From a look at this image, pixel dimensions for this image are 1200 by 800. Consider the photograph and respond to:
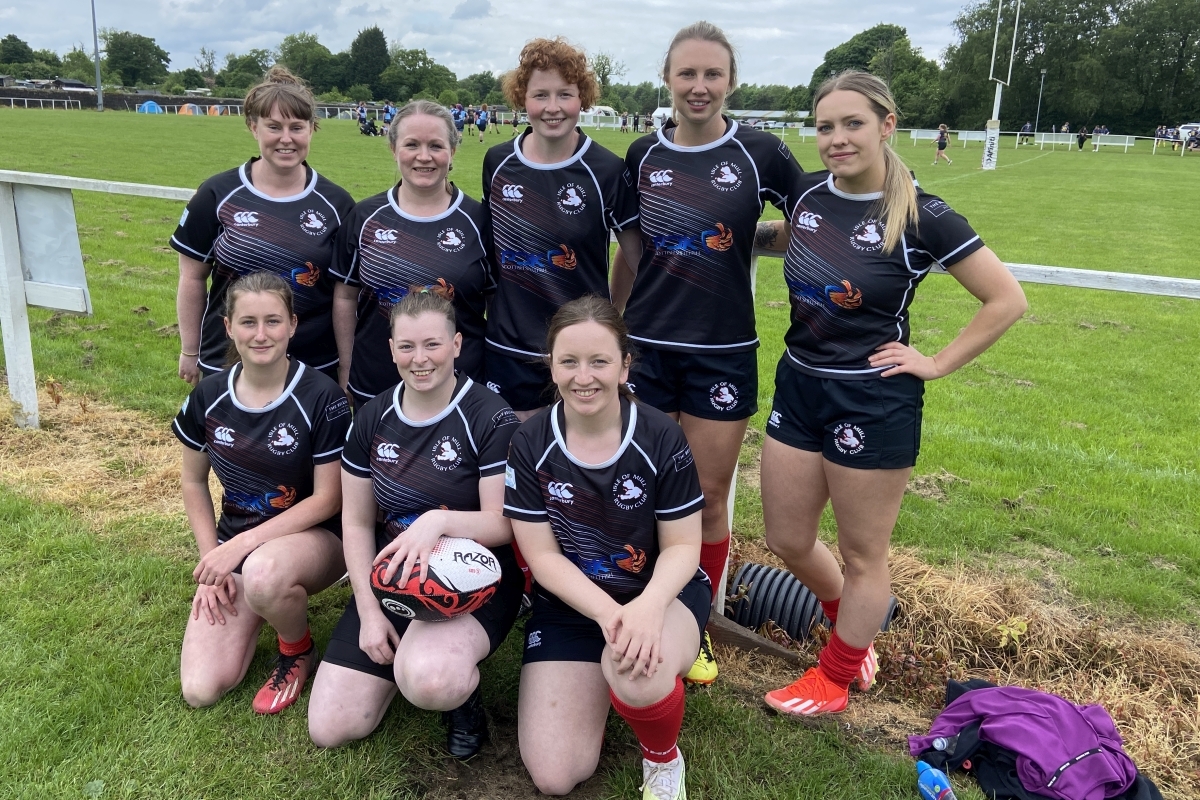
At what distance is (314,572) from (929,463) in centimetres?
399

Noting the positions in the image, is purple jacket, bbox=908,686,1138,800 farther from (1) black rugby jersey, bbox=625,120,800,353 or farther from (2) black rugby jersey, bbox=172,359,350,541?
(2) black rugby jersey, bbox=172,359,350,541

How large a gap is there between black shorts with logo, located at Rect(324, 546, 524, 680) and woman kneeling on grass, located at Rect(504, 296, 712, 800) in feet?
0.61

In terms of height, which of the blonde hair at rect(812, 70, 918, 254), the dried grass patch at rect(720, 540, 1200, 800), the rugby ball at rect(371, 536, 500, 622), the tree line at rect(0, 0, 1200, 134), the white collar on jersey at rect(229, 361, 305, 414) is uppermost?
→ the tree line at rect(0, 0, 1200, 134)

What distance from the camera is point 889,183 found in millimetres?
2727

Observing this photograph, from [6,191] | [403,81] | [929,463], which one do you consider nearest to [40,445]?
[6,191]

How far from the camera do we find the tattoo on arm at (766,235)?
3205 mm

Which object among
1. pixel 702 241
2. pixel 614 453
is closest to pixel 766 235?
pixel 702 241

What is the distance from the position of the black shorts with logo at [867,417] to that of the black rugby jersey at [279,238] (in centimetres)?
205

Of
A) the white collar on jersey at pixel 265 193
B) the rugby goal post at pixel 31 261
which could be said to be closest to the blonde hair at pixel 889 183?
the white collar on jersey at pixel 265 193

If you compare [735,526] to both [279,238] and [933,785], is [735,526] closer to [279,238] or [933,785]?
[933,785]

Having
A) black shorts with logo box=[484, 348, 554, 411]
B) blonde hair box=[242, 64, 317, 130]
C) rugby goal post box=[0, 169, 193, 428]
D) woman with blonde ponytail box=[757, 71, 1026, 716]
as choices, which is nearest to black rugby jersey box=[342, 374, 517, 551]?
black shorts with logo box=[484, 348, 554, 411]

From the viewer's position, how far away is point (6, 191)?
537 centimetres

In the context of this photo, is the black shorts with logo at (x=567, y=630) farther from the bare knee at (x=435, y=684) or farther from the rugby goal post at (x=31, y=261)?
the rugby goal post at (x=31, y=261)

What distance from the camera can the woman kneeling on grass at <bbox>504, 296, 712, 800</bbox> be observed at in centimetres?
264
